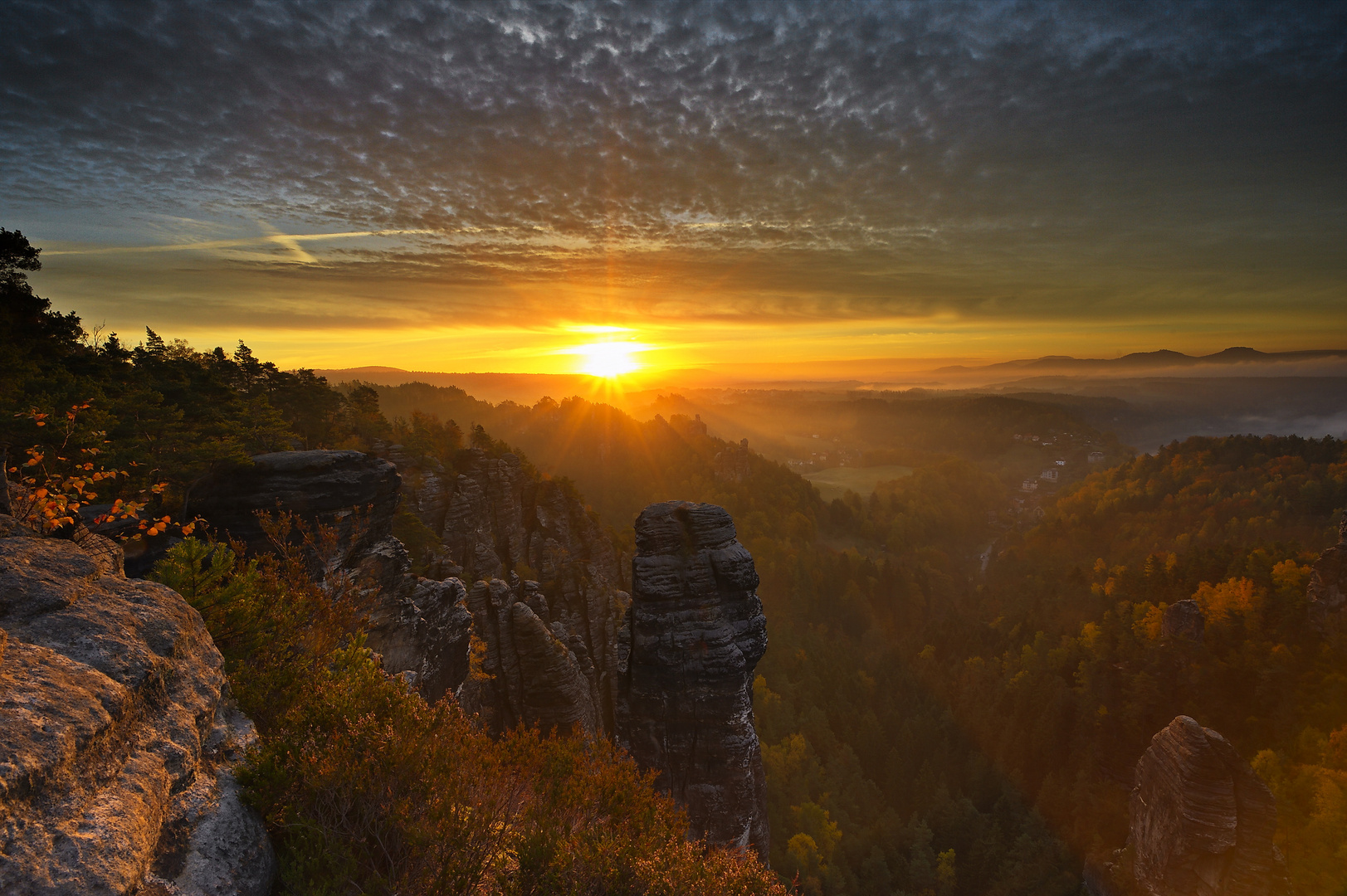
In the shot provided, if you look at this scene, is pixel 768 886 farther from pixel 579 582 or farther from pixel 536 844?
pixel 579 582

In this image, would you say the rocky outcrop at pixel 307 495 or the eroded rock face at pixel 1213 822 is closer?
the rocky outcrop at pixel 307 495

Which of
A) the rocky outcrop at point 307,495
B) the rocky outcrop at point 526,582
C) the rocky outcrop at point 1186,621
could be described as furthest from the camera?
the rocky outcrop at point 1186,621

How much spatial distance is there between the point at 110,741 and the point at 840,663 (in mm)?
93378

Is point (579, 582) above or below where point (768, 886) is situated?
below

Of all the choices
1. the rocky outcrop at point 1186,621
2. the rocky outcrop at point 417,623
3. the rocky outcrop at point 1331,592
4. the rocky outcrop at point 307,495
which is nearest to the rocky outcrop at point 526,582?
the rocky outcrop at point 417,623

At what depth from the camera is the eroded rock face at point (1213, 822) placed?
95.4 ft

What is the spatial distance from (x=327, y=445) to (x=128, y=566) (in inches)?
977

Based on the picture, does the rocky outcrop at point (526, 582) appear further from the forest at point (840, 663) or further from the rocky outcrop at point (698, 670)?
the forest at point (840, 663)

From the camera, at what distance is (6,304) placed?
79.4 feet

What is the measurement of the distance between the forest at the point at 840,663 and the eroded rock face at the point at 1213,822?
8.80 meters

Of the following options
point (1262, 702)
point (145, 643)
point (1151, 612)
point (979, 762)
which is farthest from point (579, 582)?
point (1151, 612)

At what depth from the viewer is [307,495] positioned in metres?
25.0

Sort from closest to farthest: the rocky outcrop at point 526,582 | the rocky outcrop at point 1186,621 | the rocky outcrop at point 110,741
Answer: the rocky outcrop at point 110,741 < the rocky outcrop at point 526,582 < the rocky outcrop at point 1186,621

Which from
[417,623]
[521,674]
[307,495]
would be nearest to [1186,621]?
[521,674]
